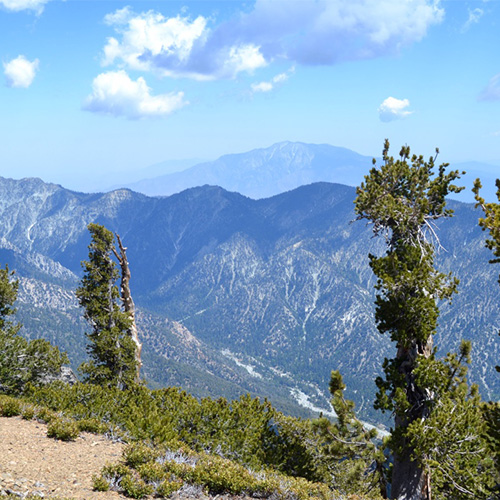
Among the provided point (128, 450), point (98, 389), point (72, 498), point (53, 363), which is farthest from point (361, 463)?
point (53, 363)

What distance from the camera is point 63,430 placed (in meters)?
18.9

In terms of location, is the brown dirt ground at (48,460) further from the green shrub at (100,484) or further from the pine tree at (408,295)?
the pine tree at (408,295)

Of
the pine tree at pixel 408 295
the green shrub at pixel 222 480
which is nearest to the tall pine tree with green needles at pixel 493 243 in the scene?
the pine tree at pixel 408 295

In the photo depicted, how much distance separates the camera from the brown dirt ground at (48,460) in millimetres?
14039

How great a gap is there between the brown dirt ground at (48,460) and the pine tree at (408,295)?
12018 millimetres

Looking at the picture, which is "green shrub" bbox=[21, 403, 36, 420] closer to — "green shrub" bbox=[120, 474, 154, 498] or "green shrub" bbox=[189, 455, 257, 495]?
"green shrub" bbox=[120, 474, 154, 498]

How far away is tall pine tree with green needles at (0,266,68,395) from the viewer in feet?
104

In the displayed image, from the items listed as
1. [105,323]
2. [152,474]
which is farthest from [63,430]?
[105,323]

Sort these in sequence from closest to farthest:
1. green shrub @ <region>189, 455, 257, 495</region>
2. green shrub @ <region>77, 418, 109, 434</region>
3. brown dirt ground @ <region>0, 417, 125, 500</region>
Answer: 1. brown dirt ground @ <region>0, 417, 125, 500</region>
2. green shrub @ <region>189, 455, 257, 495</region>
3. green shrub @ <region>77, 418, 109, 434</region>

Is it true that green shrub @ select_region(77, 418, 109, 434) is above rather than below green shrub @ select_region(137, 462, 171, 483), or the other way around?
below

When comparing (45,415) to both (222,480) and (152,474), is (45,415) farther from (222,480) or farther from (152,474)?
(222,480)

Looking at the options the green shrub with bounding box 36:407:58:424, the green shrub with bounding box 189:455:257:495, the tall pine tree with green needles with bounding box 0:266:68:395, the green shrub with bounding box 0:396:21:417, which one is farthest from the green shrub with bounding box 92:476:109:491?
the tall pine tree with green needles with bounding box 0:266:68:395

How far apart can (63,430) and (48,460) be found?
2372mm

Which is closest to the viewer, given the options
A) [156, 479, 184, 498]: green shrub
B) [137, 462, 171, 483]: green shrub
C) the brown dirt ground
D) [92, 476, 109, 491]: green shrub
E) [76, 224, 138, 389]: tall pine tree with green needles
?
the brown dirt ground
